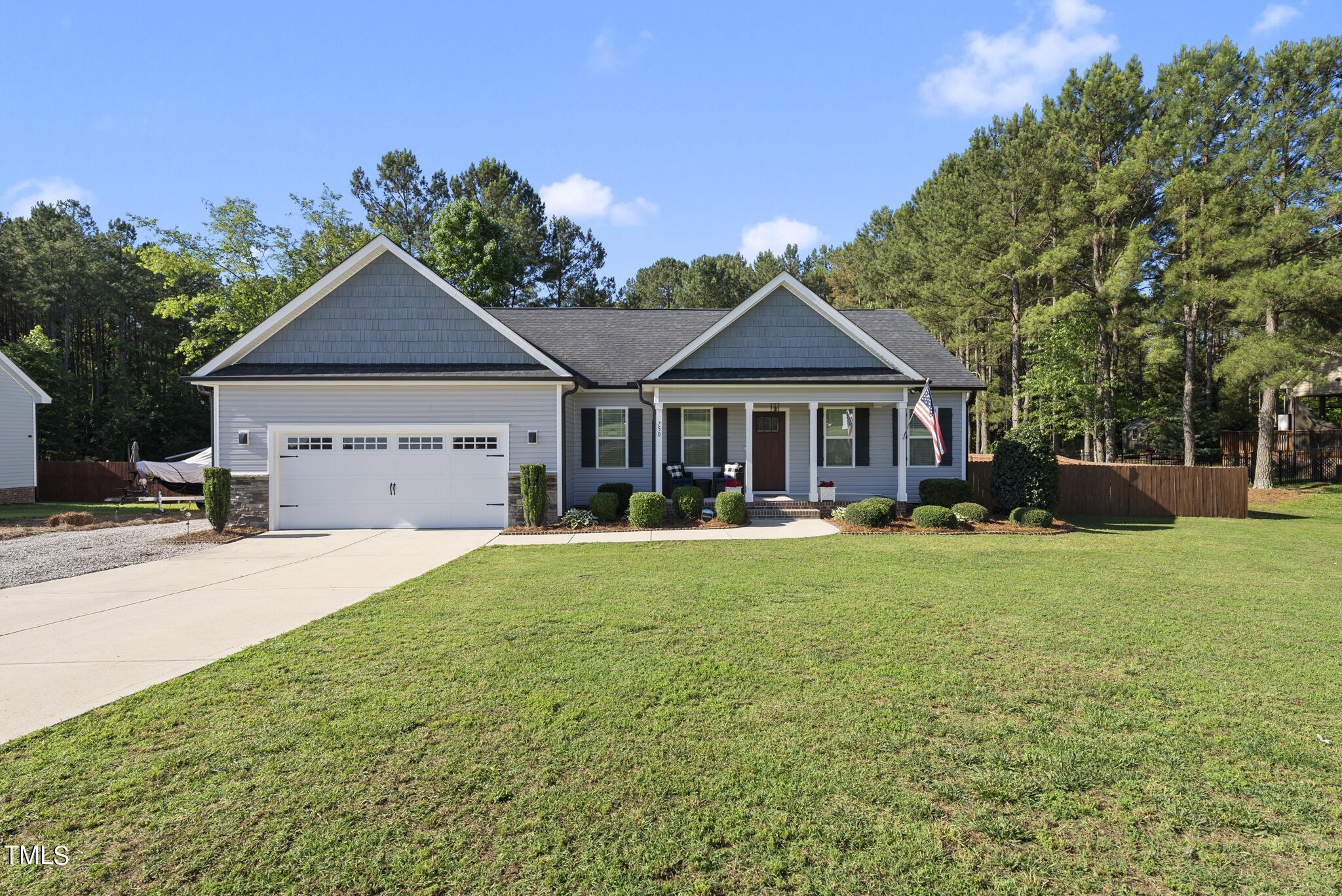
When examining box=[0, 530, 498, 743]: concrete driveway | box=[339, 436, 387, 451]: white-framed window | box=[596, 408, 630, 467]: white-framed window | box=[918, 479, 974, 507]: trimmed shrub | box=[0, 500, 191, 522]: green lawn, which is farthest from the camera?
box=[0, 500, 191, 522]: green lawn

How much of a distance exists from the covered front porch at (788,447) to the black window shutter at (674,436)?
0.02m

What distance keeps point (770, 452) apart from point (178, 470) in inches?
809

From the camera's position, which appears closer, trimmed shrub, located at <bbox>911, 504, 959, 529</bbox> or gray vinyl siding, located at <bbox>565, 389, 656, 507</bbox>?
trimmed shrub, located at <bbox>911, 504, 959, 529</bbox>

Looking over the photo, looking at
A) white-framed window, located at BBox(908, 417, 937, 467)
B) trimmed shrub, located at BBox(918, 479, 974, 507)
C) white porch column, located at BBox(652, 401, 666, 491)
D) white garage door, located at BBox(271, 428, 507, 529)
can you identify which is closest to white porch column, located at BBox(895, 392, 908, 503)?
trimmed shrub, located at BBox(918, 479, 974, 507)

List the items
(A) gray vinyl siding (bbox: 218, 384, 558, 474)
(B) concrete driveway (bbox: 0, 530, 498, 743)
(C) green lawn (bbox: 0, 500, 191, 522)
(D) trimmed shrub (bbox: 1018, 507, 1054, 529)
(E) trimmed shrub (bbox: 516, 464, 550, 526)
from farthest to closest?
(C) green lawn (bbox: 0, 500, 191, 522) < (A) gray vinyl siding (bbox: 218, 384, 558, 474) < (E) trimmed shrub (bbox: 516, 464, 550, 526) < (D) trimmed shrub (bbox: 1018, 507, 1054, 529) < (B) concrete driveway (bbox: 0, 530, 498, 743)

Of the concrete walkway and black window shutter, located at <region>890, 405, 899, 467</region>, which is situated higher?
black window shutter, located at <region>890, 405, 899, 467</region>

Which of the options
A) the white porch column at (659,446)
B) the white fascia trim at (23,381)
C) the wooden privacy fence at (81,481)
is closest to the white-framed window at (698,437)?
the white porch column at (659,446)

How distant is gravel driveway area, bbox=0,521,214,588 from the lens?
9500mm

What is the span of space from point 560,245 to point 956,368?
29.3 metres

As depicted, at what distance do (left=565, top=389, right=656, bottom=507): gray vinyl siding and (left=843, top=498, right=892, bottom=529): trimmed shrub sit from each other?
5237 millimetres

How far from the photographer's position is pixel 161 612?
23.2 ft

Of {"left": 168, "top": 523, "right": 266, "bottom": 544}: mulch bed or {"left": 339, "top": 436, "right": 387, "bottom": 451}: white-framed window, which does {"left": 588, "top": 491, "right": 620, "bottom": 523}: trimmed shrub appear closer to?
{"left": 339, "top": 436, "right": 387, "bottom": 451}: white-framed window

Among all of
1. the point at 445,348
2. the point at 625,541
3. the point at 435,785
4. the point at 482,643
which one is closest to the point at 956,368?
the point at 625,541

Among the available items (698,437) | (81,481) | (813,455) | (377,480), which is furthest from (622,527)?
(81,481)
